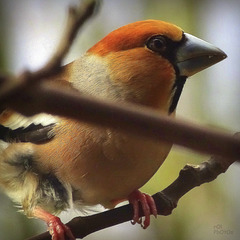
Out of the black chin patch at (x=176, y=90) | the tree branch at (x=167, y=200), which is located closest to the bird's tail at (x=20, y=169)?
the tree branch at (x=167, y=200)

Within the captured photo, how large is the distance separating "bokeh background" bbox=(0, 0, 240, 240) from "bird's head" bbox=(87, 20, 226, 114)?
0.30ft

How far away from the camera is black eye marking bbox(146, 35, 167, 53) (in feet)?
2.69

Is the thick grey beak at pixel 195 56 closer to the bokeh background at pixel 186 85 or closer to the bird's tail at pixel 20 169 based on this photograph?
the bokeh background at pixel 186 85

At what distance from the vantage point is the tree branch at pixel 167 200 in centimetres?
66

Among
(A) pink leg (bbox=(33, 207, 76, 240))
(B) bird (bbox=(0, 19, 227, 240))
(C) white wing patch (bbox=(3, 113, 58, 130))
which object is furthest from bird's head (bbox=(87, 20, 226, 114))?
(A) pink leg (bbox=(33, 207, 76, 240))

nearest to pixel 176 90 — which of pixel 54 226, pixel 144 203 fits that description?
pixel 144 203

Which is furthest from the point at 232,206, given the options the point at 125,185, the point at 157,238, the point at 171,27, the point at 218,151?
the point at 218,151

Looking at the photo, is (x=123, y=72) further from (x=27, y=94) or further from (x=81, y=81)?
(x=27, y=94)

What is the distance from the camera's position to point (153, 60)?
835 mm

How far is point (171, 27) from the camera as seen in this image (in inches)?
32.2

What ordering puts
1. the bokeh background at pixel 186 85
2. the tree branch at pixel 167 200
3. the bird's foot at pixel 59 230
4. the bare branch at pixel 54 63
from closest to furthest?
the bare branch at pixel 54 63 → the tree branch at pixel 167 200 → the bird's foot at pixel 59 230 → the bokeh background at pixel 186 85

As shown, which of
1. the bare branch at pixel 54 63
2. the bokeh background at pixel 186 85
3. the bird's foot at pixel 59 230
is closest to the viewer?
the bare branch at pixel 54 63

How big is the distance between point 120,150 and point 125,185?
8 centimetres

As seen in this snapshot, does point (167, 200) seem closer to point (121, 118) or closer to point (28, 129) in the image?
point (28, 129)
